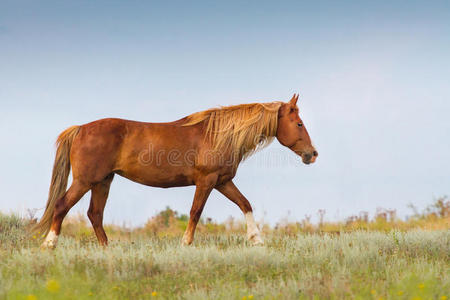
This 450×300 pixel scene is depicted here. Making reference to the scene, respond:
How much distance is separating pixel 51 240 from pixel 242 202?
10.9 feet

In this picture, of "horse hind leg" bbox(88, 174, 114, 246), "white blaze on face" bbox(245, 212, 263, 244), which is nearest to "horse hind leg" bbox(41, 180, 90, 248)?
"horse hind leg" bbox(88, 174, 114, 246)

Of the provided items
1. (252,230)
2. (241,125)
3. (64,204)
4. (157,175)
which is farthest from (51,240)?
(241,125)

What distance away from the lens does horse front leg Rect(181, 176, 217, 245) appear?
8.19m

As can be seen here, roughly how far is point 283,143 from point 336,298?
13.2 feet

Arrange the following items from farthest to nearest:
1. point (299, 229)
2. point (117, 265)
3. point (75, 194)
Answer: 1. point (299, 229)
2. point (75, 194)
3. point (117, 265)

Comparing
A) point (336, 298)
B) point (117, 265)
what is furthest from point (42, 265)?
point (336, 298)

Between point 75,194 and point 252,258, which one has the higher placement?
point 75,194

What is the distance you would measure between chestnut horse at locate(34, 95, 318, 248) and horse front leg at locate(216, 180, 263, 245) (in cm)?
2

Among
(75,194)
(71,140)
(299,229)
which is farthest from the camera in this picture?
(299,229)

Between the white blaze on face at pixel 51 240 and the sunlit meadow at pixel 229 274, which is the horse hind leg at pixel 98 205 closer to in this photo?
the sunlit meadow at pixel 229 274

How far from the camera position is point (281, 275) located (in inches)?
239

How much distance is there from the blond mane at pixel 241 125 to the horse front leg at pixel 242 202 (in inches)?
23.9

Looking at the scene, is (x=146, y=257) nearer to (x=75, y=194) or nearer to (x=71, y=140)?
(x=75, y=194)

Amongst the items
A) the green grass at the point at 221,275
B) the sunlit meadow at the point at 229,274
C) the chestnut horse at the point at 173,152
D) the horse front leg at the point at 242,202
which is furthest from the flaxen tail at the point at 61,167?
the horse front leg at the point at 242,202
